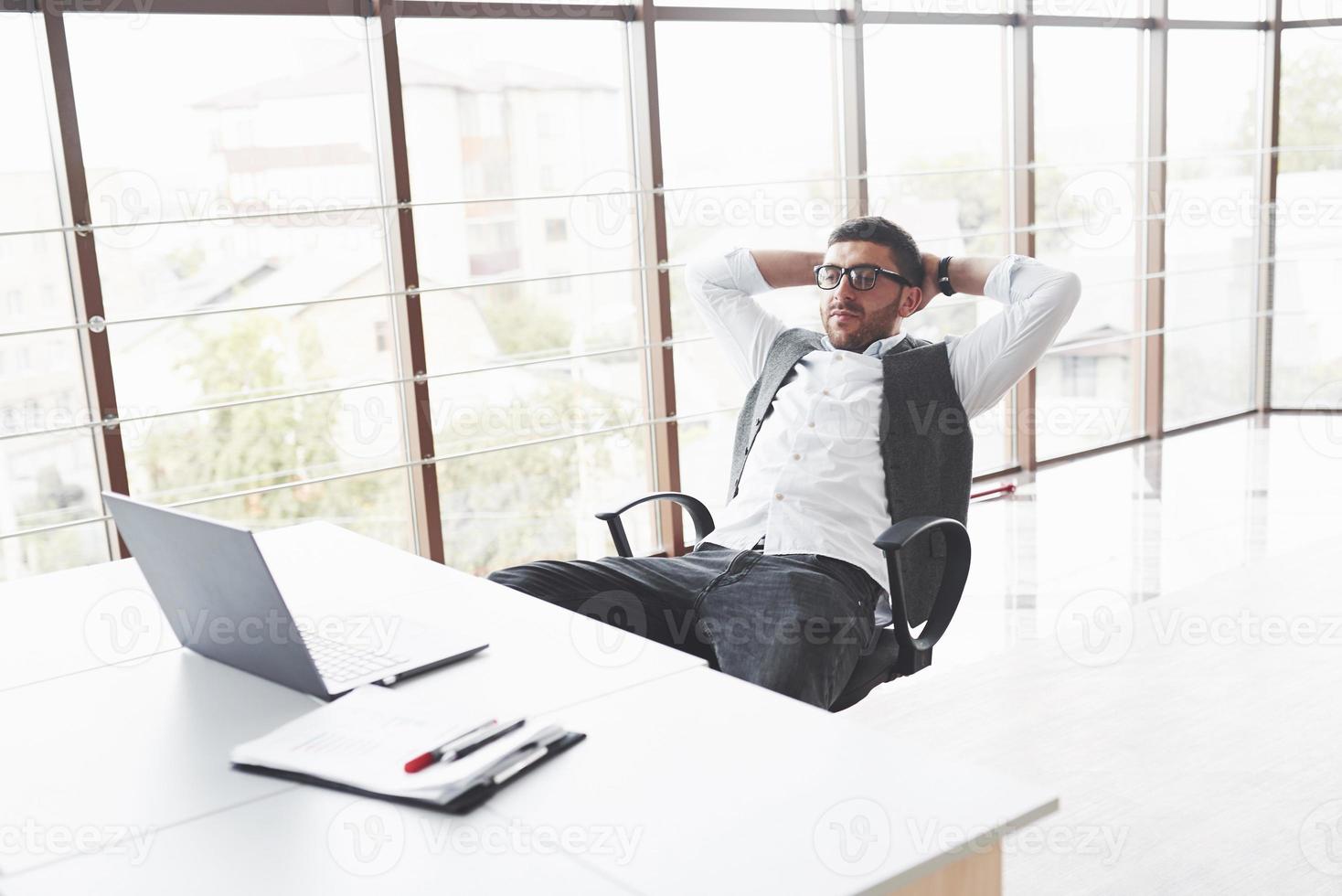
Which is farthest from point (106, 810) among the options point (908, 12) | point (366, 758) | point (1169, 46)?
point (1169, 46)

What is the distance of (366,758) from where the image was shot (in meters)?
1.34

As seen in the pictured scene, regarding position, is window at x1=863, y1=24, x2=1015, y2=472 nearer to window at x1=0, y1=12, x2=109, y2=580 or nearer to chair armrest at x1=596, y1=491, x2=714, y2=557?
chair armrest at x1=596, y1=491, x2=714, y2=557

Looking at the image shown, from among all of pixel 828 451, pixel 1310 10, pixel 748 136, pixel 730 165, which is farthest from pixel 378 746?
pixel 1310 10

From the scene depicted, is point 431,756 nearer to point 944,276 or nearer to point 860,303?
point 860,303

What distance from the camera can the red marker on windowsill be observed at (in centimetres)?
130

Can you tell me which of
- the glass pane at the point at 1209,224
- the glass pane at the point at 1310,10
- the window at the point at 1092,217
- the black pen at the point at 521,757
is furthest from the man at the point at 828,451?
the glass pane at the point at 1310,10

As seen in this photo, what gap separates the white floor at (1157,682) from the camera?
2.38 meters

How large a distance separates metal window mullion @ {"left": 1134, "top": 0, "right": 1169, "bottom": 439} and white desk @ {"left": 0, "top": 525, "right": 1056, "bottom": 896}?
16.1ft

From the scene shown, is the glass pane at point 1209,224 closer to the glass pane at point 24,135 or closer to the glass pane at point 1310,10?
the glass pane at point 1310,10

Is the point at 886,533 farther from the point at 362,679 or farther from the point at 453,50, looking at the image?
the point at 453,50

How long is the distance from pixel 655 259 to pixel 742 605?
2164 millimetres

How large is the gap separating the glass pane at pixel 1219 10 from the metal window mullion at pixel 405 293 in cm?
390

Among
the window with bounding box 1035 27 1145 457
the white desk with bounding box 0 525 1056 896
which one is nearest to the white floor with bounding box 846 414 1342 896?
the window with bounding box 1035 27 1145 457

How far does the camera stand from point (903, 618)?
7.23 feet
